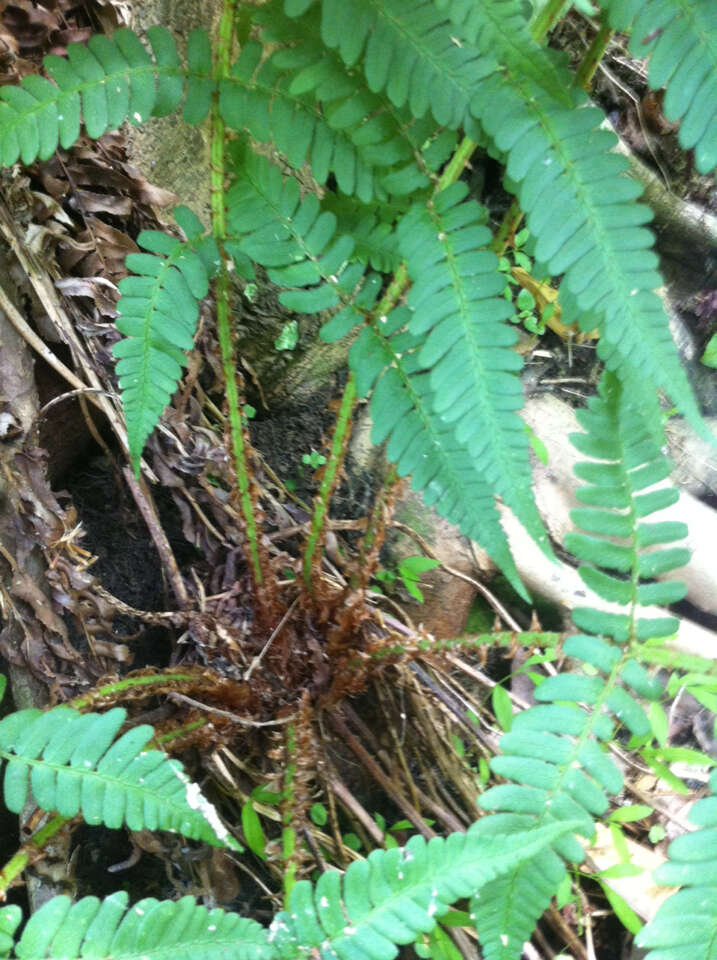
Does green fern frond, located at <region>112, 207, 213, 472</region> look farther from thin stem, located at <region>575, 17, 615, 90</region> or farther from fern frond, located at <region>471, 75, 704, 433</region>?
thin stem, located at <region>575, 17, 615, 90</region>

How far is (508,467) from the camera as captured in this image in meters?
0.80

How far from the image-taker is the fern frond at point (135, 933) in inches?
29.8

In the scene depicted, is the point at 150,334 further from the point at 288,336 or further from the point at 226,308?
the point at 288,336

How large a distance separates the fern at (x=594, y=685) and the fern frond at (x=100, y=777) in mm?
340

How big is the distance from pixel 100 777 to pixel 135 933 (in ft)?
0.58

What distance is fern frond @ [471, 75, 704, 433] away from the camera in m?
0.76

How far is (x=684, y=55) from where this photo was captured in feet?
2.50

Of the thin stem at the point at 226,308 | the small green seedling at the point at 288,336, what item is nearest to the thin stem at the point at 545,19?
the thin stem at the point at 226,308

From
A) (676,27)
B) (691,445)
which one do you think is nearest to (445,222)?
(676,27)

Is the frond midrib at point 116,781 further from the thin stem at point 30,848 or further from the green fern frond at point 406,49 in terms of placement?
the green fern frond at point 406,49

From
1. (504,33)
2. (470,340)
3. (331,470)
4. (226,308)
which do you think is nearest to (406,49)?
(504,33)

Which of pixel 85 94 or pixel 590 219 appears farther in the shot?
pixel 85 94

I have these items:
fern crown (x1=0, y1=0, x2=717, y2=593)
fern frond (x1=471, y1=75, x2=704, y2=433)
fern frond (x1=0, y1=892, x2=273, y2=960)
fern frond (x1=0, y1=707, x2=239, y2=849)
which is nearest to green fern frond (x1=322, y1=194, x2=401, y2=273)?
fern crown (x1=0, y1=0, x2=717, y2=593)

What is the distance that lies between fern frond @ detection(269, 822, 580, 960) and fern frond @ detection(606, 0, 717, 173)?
74 cm
